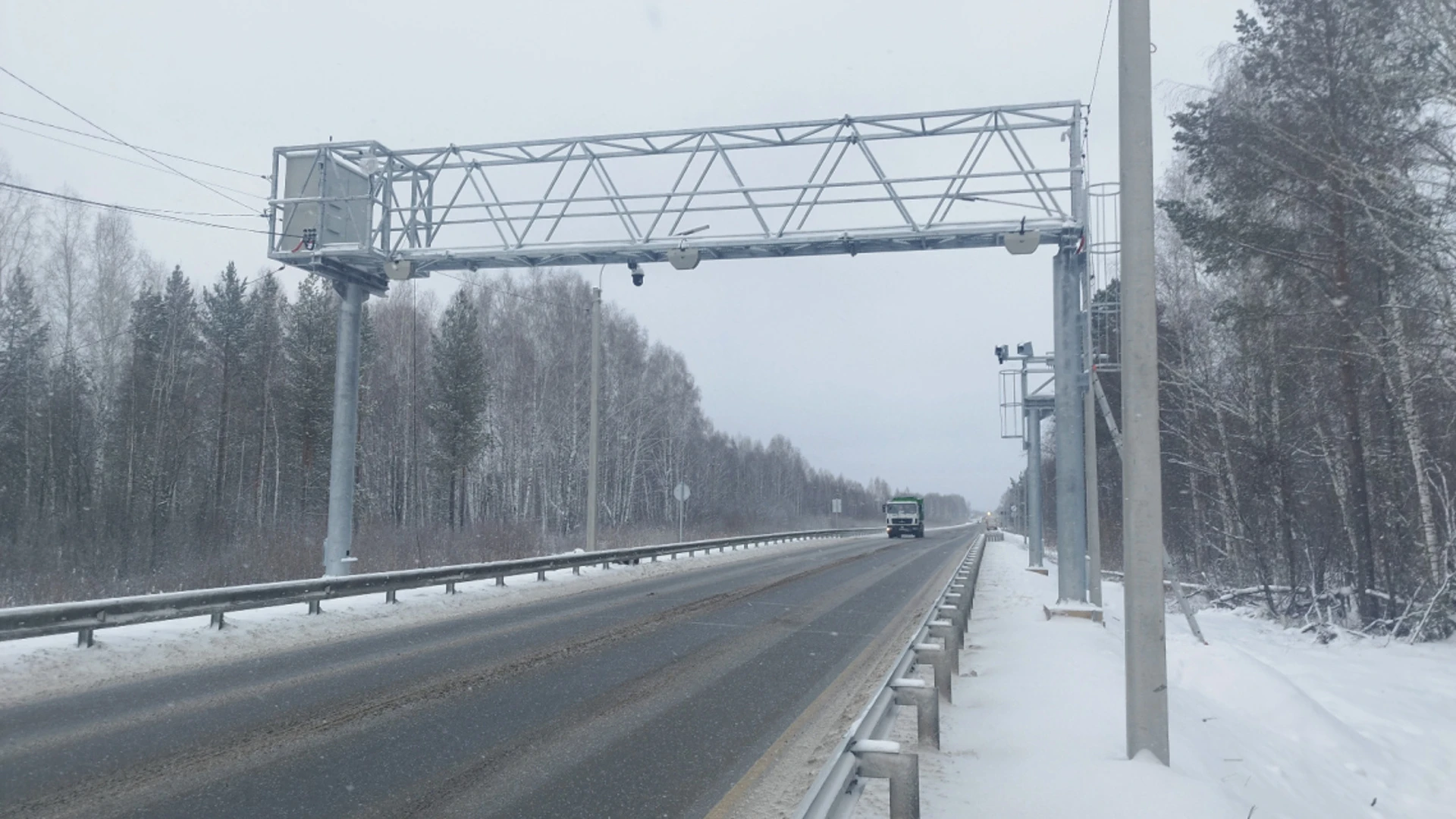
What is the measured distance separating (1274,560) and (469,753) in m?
26.9

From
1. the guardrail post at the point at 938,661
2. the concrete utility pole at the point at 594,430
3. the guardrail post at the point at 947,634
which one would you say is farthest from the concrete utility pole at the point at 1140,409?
the concrete utility pole at the point at 594,430

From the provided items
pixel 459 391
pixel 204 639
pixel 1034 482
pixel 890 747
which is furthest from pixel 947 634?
pixel 459 391

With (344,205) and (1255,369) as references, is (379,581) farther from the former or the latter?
(1255,369)

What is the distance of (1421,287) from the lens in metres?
19.0

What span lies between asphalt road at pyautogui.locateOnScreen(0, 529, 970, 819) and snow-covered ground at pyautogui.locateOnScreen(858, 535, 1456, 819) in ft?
5.65

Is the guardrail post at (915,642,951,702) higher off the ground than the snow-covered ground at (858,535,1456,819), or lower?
higher

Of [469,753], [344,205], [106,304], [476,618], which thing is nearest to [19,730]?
[469,753]

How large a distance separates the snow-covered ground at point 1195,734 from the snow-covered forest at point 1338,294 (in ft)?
13.4

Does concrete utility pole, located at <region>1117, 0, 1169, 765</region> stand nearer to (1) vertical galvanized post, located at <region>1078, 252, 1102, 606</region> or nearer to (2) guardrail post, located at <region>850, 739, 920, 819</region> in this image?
(2) guardrail post, located at <region>850, 739, 920, 819</region>

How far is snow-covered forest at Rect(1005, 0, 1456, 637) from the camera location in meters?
16.3

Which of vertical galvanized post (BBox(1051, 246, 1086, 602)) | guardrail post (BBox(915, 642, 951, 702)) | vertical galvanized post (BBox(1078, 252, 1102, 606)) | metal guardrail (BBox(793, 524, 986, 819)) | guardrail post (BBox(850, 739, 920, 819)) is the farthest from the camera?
vertical galvanized post (BBox(1078, 252, 1102, 606))

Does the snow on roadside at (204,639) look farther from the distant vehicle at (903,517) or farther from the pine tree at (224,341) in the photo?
the distant vehicle at (903,517)

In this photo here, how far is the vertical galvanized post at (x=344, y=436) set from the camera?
19.5 metres

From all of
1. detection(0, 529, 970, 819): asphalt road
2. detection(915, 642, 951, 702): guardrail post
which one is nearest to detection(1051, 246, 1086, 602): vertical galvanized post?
detection(0, 529, 970, 819): asphalt road
